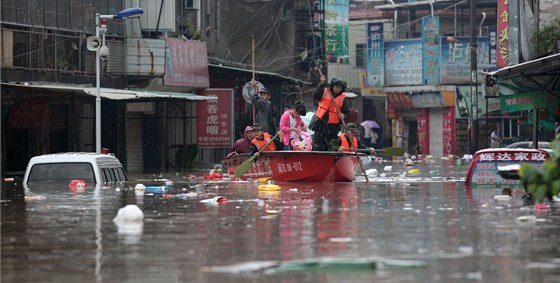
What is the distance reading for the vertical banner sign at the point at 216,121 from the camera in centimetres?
4341

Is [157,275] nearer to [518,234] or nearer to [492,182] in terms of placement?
[518,234]

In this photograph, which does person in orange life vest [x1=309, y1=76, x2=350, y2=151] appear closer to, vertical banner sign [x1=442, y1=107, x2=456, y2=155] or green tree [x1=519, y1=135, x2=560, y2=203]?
green tree [x1=519, y1=135, x2=560, y2=203]

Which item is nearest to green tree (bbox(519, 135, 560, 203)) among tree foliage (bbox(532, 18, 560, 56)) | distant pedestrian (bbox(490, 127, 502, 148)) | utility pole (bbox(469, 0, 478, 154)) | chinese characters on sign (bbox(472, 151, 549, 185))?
chinese characters on sign (bbox(472, 151, 549, 185))

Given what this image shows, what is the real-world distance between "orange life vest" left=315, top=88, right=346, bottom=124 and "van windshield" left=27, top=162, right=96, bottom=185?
227 inches

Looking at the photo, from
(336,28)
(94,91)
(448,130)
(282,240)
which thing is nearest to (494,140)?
(448,130)

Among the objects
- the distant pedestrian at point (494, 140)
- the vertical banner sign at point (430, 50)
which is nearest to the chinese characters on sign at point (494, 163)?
A: the distant pedestrian at point (494, 140)

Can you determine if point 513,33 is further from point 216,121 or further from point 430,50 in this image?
point 430,50

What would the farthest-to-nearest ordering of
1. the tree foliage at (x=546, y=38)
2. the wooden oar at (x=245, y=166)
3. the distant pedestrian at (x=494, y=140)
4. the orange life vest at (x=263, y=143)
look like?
the distant pedestrian at (x=494, y=140)
the tree foliage at (x=546, y=38)
the orange life vest at (x=263, y=143)
the wooden oar at (x=245, y=166)

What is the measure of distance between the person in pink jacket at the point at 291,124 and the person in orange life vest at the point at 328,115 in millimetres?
983

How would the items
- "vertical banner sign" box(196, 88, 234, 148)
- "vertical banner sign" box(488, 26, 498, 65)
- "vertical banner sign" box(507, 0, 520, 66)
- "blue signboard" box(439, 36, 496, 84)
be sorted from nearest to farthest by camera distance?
"vertical banner sign" box(507, 0, 520, 66) < "vertical banner sign" box(196, 88, 234, 148) < "vertical banner sign" box(488, 26, 498, 65) < "blue signboard" box(439, 36, 496, 84)

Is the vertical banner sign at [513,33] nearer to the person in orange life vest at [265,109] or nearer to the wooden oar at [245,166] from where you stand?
the person in orange life vest at [265,109]

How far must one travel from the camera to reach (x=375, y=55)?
68562 millimetres

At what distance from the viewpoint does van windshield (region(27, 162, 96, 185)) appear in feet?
74.1

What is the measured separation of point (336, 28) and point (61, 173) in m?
38.3
